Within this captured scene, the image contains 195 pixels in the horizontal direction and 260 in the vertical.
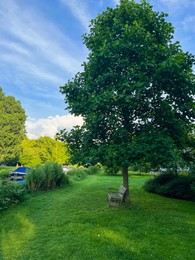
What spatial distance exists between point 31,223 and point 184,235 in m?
3.88

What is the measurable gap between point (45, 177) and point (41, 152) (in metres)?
24.9

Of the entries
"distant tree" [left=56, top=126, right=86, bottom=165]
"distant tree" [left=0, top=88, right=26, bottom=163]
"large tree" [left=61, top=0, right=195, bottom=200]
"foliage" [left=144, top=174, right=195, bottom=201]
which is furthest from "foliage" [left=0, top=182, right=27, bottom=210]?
"distant tree" [left=0, top=88, right=26, bottom=163]

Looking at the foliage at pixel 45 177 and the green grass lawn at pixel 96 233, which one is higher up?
the foliage at pixel 45 177

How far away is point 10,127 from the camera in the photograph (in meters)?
35.4

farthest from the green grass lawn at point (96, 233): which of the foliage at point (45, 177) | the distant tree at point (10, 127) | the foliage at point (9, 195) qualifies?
the distant tree at point (10, 127)

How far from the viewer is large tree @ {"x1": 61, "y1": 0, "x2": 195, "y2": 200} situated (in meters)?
6.57

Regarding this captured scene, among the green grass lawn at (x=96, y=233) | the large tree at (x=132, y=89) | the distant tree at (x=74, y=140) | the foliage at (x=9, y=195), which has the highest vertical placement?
the large tree at (x=132, y=89)

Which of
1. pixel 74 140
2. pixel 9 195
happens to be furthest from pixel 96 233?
pixel 9 195

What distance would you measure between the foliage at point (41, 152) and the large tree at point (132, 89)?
88.3 feet

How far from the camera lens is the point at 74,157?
7.66 m

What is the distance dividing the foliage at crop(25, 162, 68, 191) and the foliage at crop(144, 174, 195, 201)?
5.29 m

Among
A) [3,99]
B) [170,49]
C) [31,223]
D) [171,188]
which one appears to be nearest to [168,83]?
[170,49]

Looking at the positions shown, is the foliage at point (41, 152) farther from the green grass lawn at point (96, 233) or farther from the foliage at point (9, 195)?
the green grass lawn at point (96, 233)

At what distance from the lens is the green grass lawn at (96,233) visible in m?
3.89
